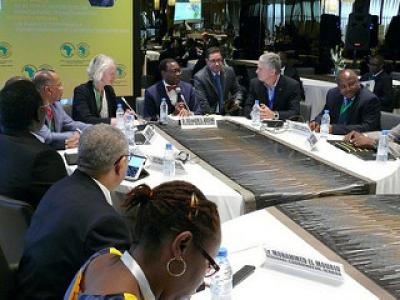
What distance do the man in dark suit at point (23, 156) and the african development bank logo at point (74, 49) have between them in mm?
3919

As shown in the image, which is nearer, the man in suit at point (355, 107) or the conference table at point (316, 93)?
the man in suit at point (355, 107)

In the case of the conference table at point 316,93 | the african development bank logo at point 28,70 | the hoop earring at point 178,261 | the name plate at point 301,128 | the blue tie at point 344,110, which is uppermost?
the african development bank logo at point 28,70

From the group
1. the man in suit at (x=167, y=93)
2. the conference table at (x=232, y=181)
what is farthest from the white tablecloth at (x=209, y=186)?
the man in suit at (x=167, y=93)

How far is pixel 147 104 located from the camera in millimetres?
5039

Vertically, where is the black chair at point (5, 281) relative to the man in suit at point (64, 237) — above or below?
below

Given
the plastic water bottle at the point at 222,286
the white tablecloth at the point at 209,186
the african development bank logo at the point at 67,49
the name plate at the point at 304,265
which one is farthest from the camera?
the african development bank logo at the point at 67,49

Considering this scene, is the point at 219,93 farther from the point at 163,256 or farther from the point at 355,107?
the point at 163,256

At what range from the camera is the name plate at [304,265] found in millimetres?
1680

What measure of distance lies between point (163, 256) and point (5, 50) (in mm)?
5458

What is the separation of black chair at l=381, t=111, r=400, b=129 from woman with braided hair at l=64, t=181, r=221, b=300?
3584mm

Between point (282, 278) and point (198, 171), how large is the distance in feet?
4.24

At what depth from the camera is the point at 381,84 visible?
6680 mm

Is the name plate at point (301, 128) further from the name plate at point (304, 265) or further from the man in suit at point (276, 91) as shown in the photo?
the name plate at point (304, 265)

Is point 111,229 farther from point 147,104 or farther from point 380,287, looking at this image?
point 147,104
